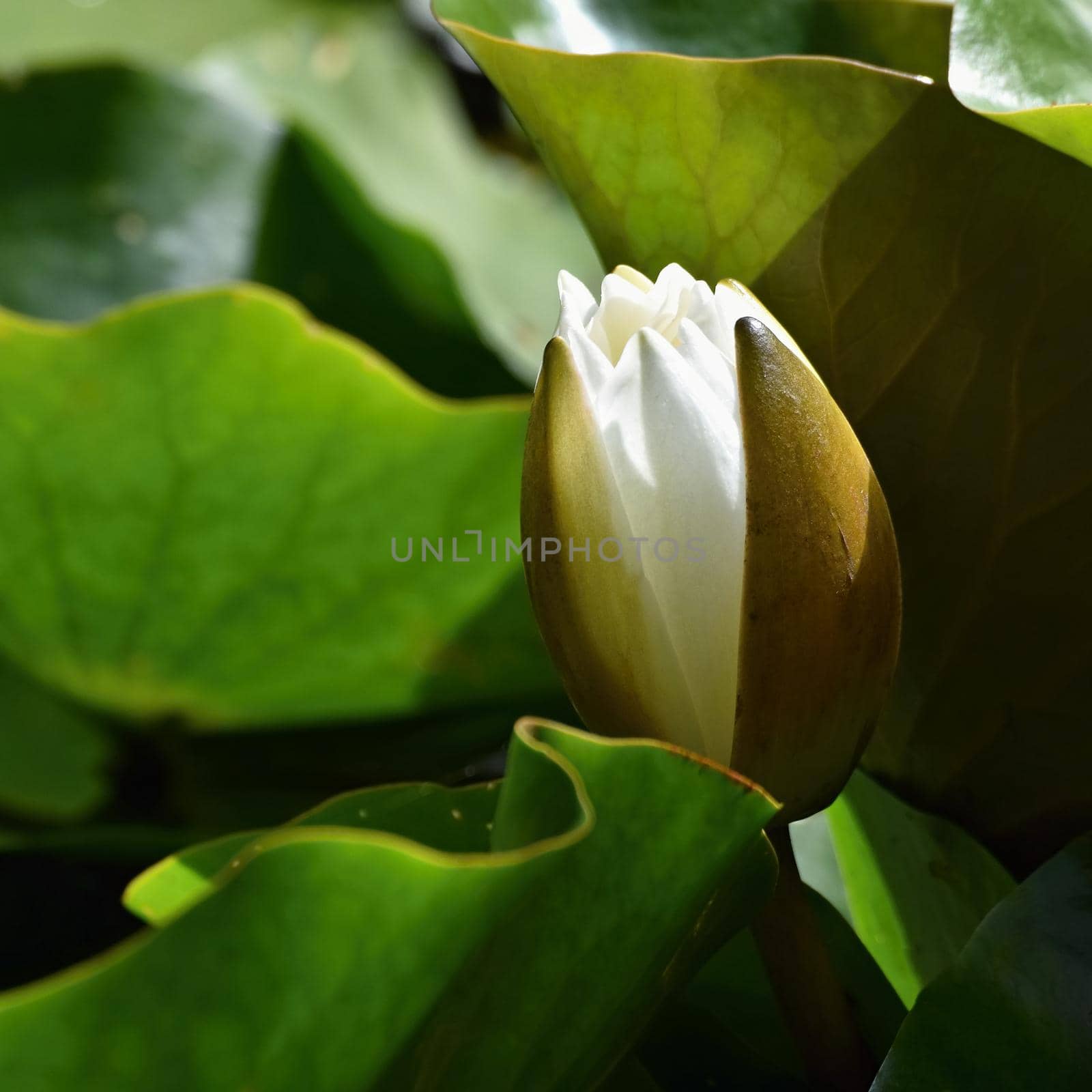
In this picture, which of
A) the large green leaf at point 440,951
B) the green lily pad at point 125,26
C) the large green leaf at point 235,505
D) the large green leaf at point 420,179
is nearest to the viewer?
the large green leaf at point 440,951

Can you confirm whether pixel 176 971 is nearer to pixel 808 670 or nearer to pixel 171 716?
pixel 808 670

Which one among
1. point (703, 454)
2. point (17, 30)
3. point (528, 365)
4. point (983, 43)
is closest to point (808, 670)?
point (703, 454)

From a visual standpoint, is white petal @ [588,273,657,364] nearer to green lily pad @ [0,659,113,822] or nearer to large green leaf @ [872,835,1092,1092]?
large green leaf @ [872,835,1092,1092]

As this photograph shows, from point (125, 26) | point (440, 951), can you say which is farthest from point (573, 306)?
point (125, 26)

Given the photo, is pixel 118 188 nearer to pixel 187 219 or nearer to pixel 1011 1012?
pixel 187 219

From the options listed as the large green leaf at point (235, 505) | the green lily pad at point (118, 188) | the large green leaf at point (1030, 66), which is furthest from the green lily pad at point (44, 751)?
the large green leaf at point (1030, 66)

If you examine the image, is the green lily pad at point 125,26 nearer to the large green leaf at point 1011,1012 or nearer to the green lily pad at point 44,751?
the green lily pad at point 44,751

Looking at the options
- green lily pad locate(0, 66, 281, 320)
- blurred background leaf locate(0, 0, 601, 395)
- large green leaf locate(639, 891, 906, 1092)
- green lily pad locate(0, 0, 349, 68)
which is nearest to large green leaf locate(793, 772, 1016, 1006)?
large green leaf locate(639, 891, 906, 1092)
